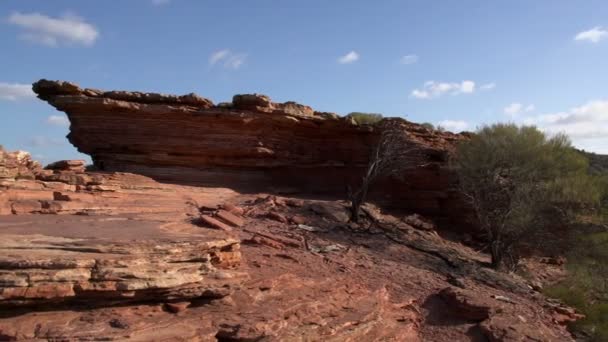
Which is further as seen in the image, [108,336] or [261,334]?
[261,334]

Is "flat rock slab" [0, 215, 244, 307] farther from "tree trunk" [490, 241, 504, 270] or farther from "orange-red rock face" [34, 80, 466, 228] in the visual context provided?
"tree trunk" [490, 241, 504, 270]

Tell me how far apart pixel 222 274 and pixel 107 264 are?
1.55 meters

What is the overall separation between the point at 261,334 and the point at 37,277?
2.41 metres

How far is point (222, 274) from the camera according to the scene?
20.9 ft

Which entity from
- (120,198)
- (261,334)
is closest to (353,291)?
(261,334)

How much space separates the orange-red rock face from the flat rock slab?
6.83 m

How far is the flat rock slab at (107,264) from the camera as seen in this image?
486 centimetres

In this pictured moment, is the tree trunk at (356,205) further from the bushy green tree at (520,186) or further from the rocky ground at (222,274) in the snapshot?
the bushy green tree at (520,186)

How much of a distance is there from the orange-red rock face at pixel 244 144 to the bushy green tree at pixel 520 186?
1758 millimetres

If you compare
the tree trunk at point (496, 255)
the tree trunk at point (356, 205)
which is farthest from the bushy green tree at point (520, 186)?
the tree trunk at point (356, 205)

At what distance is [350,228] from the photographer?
Result: 11.7 m

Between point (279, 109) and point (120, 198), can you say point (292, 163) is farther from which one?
point (120, 198)

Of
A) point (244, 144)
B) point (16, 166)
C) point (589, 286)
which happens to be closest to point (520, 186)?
point (589, 286)

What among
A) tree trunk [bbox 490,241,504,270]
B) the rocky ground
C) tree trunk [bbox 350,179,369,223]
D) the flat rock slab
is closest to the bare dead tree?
tree trunk [bbox 350,179,369,223]
